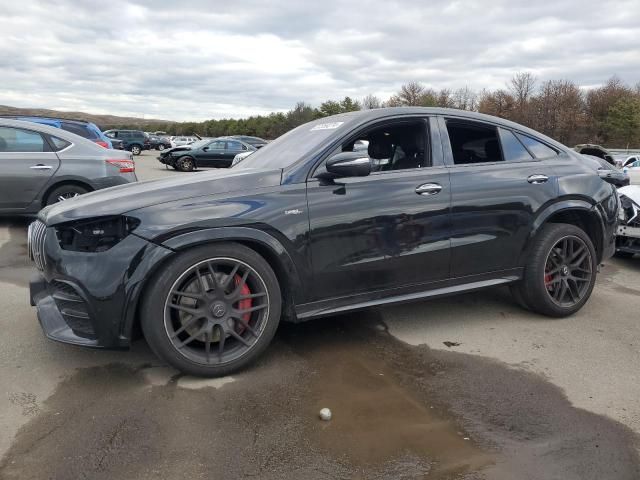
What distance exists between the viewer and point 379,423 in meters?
2.85

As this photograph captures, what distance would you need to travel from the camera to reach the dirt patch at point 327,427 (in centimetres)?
247

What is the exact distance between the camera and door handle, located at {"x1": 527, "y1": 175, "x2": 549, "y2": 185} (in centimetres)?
427

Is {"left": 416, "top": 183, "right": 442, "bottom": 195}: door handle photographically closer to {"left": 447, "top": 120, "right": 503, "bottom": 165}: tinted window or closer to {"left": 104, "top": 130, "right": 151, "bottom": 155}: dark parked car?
{"left": 447, "top": 120, "right": 503, "bottom": 165}: tinted window

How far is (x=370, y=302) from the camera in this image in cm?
373

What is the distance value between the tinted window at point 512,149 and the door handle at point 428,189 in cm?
84

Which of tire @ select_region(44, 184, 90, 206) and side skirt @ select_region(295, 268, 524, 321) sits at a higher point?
tire @ select_region(44, 184, 90, 206)

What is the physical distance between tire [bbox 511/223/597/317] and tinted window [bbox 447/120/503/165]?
0.75m

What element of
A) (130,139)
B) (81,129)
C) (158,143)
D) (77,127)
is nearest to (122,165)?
(81,129)

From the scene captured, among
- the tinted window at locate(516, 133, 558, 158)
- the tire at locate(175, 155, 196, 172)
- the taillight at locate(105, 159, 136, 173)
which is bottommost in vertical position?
the tire at locate(175, 155, 196, 172)

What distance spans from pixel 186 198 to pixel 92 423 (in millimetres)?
1343

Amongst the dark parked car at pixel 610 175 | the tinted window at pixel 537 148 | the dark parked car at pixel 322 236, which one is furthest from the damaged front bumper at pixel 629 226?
the tinted window at pixel 537 148

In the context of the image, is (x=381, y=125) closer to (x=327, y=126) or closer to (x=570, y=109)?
Answer: (x=327, y=126)

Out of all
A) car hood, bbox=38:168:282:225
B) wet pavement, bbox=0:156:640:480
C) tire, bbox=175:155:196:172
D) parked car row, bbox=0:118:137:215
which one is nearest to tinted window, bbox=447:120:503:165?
wet pavement, bbox=0:156:640:480

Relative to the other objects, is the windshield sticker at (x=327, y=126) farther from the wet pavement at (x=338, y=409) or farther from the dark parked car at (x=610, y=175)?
the dark parked car at (x=610, y=175)
